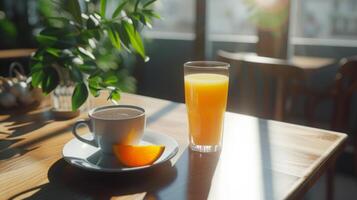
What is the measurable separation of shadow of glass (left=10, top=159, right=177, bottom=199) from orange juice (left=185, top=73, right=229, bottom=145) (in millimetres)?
123

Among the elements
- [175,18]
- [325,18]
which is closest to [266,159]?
[325,18]

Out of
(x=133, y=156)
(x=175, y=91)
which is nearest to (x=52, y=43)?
(x=133, y=156)

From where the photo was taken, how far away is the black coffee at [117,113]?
0.80 metres

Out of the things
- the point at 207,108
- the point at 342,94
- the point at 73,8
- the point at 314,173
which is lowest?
the point at 342,94

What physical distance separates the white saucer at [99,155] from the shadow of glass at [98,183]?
18mm

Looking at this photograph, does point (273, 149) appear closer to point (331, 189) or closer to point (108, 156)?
point (108, 156)

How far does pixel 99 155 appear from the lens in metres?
0.77

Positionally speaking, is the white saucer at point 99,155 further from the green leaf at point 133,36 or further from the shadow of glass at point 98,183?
the green leaf at point 133,36

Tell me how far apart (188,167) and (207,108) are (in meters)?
0.15

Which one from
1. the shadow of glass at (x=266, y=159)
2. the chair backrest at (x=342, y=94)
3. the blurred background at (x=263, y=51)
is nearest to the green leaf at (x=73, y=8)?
the shadow of glass at (x=266, y=159)

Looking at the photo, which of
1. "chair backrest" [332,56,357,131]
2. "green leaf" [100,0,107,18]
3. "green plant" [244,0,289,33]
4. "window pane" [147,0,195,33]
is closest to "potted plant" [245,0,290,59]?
"green plant" [244,0,289,33]

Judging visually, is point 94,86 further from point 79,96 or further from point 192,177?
point 192,177

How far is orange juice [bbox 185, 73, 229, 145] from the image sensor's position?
82cm

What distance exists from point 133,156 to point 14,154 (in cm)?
29
